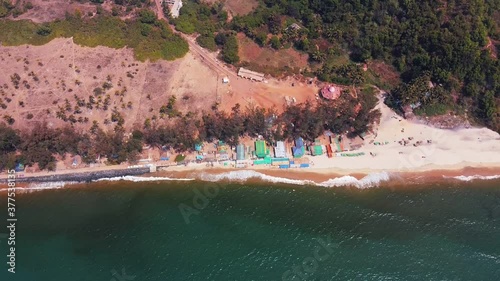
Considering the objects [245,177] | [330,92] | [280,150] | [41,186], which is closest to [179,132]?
[245,177]

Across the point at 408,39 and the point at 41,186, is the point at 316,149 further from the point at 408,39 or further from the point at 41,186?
the point at 41,186

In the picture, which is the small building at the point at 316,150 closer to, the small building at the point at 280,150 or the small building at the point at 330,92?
the small building at the point at 280,150

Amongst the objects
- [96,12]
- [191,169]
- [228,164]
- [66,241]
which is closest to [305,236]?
[228,164]

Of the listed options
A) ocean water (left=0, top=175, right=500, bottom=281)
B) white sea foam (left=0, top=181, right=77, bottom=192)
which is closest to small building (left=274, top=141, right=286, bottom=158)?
ocean water (left=0, top=175, right=500, bottom=281)

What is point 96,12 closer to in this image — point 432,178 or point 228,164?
point 228,164

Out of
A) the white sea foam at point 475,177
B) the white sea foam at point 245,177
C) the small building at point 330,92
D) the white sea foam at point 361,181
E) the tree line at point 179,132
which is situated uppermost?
the small building at point 330,92

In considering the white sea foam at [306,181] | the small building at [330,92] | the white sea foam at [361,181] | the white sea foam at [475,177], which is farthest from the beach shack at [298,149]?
the white sea foam at [475,177]
